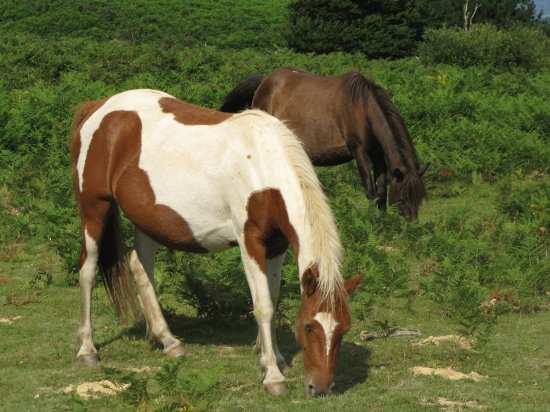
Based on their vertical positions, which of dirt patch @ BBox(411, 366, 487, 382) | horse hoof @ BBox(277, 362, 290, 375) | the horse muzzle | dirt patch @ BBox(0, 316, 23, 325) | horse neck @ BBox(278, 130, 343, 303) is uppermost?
horse neck @ BBox(278, 130, 343, 303)

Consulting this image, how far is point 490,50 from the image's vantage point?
1176 inches

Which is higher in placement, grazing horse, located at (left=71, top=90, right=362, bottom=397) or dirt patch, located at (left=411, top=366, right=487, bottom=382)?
grazing horse, located at (left=71, top=90, right=362, bottom=397)

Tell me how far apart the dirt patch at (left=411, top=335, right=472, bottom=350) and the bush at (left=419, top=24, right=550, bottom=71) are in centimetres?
2244

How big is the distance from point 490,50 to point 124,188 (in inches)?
984

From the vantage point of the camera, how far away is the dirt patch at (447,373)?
653 centimetres

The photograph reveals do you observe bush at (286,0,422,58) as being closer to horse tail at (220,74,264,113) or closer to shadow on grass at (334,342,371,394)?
horse tail at (220,74,264,113)

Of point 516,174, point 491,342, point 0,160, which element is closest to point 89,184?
point 491,342

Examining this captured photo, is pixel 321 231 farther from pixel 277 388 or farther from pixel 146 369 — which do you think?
pixel 146 369

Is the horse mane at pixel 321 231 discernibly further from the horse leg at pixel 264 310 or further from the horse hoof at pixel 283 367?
the horse hoof at pixel 283 367

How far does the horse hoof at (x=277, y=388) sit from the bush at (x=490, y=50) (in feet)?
79.7

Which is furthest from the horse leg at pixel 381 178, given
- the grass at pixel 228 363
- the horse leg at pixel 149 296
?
the horse leg at pixel 149 296

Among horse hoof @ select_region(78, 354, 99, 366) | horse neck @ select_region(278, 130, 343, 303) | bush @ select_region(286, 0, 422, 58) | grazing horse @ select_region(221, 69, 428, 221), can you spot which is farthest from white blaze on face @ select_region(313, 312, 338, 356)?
bush @ select_region(286, 0, 422, 58)

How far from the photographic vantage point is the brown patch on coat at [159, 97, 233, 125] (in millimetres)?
6879

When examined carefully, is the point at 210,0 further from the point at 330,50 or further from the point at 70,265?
the point at 70,265
